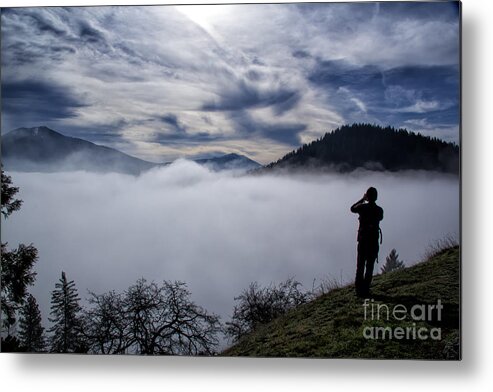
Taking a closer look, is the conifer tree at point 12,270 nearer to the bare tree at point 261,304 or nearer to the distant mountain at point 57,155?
the distant mountain at point 57,155

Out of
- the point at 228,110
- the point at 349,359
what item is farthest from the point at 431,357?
the point at 228,110

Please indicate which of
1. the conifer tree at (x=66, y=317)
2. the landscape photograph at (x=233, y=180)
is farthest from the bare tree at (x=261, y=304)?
the conifer tree at (x=66, y=317)

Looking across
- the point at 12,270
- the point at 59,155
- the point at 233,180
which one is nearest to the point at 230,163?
the point at 233,180

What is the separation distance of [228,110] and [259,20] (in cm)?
51

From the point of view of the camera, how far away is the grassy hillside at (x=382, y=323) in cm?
362

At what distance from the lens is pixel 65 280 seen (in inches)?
151

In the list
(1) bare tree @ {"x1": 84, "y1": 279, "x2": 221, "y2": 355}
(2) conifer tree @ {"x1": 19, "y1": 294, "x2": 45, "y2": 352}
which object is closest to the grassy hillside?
(1) bare tree @ {"x1": 84, "y1": 279, "x2": 221, "y2": 355}

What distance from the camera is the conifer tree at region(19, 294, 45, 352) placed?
385 centimetres

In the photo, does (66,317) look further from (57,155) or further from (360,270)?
(360,270)

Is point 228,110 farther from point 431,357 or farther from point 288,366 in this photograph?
point 431,357

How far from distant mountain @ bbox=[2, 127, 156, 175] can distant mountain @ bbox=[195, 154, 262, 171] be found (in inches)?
12.5

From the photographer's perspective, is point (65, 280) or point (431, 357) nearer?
point (431, 357)

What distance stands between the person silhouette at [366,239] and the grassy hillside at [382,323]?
0.05 meters

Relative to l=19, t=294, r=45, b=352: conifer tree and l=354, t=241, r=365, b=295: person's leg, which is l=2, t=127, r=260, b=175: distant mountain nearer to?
l=19, t=294, r=45, b=352: conifer tree
